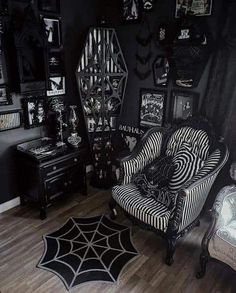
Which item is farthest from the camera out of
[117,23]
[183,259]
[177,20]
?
[117,23]

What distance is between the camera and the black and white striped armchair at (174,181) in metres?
2.15

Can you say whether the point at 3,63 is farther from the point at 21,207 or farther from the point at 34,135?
the point at 21,207

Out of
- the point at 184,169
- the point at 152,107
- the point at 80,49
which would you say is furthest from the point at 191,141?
the point at 80,49

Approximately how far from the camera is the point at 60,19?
2992 millimetres

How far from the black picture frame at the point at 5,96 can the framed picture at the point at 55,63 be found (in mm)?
544

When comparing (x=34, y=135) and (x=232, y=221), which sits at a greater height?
(x=34, y=135)

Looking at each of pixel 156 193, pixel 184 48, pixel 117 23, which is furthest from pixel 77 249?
pixel 117 23

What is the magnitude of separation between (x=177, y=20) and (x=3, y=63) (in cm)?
181

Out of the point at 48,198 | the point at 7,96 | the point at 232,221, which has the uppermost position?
the point at 7,96

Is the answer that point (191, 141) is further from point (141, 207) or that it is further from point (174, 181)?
point (141, 207)

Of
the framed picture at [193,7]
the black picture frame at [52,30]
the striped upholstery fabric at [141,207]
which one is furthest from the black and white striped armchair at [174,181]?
the black picture frame at [52,30]

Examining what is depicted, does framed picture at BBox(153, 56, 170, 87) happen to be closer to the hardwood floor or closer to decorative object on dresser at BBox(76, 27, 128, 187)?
decorative object on dresser at BBox(76, 27, 128, 187)

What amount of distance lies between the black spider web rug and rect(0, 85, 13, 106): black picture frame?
139cm

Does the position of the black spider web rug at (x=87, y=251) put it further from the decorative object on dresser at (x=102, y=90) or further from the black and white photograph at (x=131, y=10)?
the black and white photograph at (x=131, y=10)
